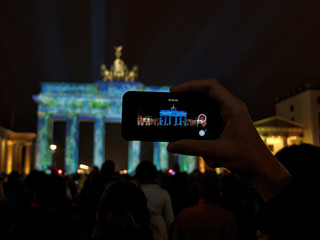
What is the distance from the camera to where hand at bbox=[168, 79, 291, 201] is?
4.89ft

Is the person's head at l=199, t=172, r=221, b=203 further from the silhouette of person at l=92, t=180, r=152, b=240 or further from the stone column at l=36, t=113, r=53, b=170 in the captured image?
the stone column at l=36, t=113, r=53, b=170

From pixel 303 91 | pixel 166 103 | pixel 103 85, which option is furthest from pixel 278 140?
pixel 166 103

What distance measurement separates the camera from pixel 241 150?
62.3 inches

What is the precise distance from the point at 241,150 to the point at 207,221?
3.38m

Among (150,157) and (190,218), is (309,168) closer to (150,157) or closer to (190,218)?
(190,218)

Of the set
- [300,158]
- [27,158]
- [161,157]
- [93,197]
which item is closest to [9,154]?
[27,158]

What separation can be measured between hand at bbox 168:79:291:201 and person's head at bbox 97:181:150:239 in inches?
72.3

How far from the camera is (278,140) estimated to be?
55438 millimetres

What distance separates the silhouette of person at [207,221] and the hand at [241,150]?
325 centimetres

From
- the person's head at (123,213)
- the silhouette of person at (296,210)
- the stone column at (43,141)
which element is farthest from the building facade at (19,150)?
the silhouette of person at (296,210)

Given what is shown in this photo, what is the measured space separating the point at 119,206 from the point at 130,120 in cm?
182

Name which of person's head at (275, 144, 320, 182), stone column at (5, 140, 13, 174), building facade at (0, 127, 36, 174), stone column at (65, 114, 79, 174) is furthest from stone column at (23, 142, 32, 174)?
person's head at (275, 144, 320, 182)

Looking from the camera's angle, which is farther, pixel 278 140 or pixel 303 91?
pixel 303 91

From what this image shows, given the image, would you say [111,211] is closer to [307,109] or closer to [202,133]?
[202,133]
